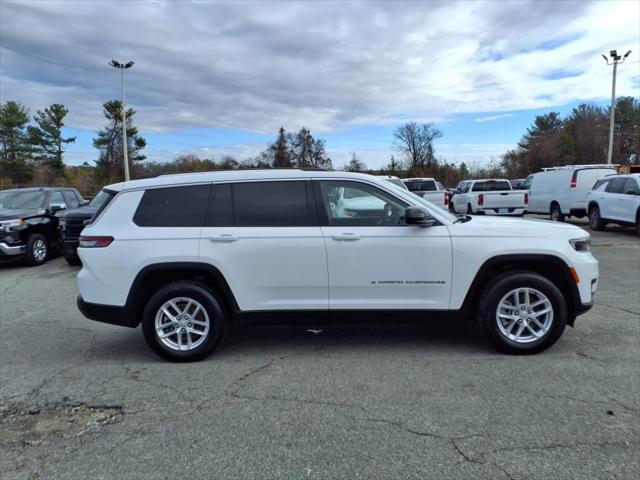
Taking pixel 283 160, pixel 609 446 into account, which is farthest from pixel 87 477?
pixel 283 160

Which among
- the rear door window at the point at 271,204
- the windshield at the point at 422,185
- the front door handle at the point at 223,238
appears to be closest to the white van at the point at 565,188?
the windshield at the point at 422,185

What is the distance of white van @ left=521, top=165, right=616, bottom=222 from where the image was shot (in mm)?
17484

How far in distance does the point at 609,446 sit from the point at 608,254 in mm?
9407

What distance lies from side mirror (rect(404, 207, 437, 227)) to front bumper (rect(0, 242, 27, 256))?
9825 mm

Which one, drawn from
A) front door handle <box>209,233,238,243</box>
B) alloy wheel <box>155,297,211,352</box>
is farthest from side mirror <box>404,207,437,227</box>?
alloy wheel <box>155,297,211,352</box>

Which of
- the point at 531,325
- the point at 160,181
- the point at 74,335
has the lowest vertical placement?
the point at 74,335

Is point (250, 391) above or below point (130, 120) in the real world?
below

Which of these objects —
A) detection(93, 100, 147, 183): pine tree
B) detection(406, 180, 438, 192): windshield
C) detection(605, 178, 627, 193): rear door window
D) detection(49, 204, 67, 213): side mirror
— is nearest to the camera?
detection(49, 204, 67, 213): side mirror

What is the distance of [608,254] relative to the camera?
1121 centimetres

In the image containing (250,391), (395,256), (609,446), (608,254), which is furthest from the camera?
(608,254)

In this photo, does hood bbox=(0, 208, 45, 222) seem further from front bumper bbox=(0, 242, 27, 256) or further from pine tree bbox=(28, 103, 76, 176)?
pine tree bbox=(28, 103, 76, 176)

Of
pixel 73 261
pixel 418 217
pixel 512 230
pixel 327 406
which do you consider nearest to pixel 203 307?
pixel 327 406

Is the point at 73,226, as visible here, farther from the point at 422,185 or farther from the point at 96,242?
the point at 422,185

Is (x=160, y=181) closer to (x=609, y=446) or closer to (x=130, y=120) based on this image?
(x=609, y=446)
